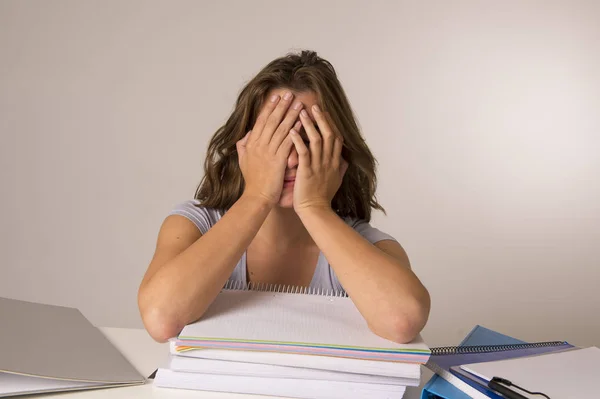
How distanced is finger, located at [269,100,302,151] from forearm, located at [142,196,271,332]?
0.14 meters

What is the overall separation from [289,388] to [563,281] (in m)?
2.26

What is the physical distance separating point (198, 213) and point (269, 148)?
233mm

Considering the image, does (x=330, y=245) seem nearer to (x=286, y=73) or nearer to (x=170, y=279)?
(x=170, y=279)

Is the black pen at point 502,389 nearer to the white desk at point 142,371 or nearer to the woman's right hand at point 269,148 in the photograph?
the white desk at point 142,371

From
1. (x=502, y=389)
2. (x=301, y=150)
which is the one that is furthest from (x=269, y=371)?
(x=301, y=150)

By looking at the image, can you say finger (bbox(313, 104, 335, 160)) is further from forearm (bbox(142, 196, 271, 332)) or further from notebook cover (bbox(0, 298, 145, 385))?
notebook cover (bbox(0, 298, 145, 385))

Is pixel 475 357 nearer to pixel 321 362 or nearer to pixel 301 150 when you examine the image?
pixel 321 362

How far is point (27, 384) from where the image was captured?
0.80m

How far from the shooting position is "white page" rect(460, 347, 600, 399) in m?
0.82

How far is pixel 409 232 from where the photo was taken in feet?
9.28

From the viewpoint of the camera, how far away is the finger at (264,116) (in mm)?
1253

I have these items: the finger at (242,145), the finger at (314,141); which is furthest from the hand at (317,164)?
the finger at (242,145)

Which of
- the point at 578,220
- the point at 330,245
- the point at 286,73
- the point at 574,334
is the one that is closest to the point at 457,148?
the point at 578,220

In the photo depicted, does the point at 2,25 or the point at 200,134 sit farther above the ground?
the point at 2,25
